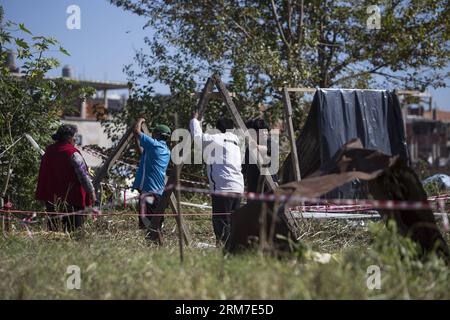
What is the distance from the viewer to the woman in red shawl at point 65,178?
7.97 metres

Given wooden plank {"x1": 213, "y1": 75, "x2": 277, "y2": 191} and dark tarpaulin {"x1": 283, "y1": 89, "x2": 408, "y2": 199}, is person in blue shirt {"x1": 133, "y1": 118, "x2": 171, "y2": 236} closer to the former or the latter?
wooden plank {"x1": 213, "y1": 75, "x2": 277, "y2": 191}

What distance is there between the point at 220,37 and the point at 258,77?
1477 millimetres

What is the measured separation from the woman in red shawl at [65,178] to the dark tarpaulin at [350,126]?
3318 millimetres

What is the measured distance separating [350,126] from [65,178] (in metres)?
3.97

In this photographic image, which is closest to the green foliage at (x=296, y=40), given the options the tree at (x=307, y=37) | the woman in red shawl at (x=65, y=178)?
the tree at (x=307, y=37)

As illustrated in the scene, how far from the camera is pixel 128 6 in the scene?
1564 centimetres

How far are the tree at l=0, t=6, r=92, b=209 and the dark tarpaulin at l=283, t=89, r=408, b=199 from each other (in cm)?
357

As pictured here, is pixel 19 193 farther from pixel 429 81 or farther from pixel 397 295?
pixel 429 81

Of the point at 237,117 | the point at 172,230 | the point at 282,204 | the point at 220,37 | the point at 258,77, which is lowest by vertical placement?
the point at 172,230

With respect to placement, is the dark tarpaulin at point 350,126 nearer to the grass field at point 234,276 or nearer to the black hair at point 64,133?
the black hair at point 64,133

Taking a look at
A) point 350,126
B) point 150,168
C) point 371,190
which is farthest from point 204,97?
point 371,190
